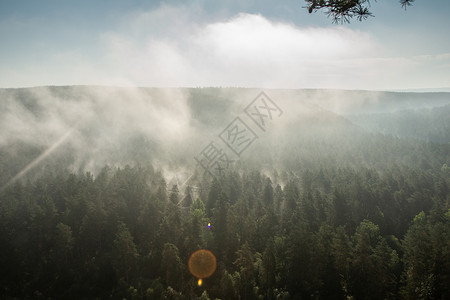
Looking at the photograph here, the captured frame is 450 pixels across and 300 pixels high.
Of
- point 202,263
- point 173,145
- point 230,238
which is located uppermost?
point 173,145

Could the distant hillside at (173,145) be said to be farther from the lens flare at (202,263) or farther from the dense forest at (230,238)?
the lens flare at (202,263)

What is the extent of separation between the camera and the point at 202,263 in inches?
1709

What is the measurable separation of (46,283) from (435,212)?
8788 centimetres

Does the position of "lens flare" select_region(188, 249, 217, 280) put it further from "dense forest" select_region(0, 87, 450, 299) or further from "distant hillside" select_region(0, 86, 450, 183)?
"distant hillside" select_region(0, 86, 450, 183)

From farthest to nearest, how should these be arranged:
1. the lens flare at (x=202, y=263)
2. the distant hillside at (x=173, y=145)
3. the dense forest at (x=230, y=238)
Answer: the distant hillside at (x=173, y=145) → the lens flare at (x=202, y=263) → the dense forest at (x=230, y=238)

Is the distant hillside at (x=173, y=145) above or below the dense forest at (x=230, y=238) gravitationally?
above

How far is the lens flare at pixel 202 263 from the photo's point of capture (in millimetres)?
41312

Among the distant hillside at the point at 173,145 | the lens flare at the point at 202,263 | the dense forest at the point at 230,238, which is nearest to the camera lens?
the dense forest at the point at 230,238

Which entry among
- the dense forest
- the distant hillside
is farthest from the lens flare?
the distant hillside

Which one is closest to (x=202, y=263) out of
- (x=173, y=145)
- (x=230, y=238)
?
(x=230, y=238)

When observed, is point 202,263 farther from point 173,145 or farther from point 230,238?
point 173,145

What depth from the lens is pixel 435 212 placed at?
59.0 meters

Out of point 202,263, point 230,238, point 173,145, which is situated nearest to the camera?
point 202,263

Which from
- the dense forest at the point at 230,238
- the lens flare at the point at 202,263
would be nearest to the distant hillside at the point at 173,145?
the dense forest at the point at 230,238
